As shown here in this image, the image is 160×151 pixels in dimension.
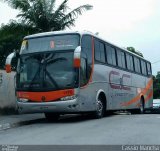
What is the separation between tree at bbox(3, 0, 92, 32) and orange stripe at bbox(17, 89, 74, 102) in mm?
11764

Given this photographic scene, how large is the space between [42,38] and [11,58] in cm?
141

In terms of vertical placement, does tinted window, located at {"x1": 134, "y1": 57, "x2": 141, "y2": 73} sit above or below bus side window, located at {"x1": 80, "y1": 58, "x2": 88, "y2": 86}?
above

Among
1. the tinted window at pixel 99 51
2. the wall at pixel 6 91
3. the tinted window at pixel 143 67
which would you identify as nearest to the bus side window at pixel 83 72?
the tinted window at pixel 99 51

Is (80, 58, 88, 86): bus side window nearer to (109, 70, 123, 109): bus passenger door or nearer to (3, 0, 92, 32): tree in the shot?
(109, 70, 123, 109): bus passenger door

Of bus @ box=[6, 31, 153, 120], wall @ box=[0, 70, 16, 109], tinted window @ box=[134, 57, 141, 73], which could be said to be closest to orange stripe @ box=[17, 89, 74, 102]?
bus @ box=[6, 31, 153, 120]

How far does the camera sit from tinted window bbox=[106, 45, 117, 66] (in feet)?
65.9

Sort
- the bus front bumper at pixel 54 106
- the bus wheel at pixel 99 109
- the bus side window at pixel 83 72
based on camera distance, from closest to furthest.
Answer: the bus front bumper at pixel 54 106
the bus side window at pixel 83 72
the bus wheel at pixel 99 109

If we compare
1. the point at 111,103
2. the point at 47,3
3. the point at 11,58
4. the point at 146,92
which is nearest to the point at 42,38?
the point at 11,58

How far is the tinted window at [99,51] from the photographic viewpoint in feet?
59.7

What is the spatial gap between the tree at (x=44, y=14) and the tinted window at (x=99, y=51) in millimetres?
9211

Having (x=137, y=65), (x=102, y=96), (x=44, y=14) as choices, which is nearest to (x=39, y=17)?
(x=44, y=14)

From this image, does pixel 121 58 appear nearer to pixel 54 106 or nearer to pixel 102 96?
pixel 102 96

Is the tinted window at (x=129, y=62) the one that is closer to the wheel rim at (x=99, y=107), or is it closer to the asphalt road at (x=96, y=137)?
the wheel rim at (x=99, y=107)

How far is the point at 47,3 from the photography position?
27750 mm
